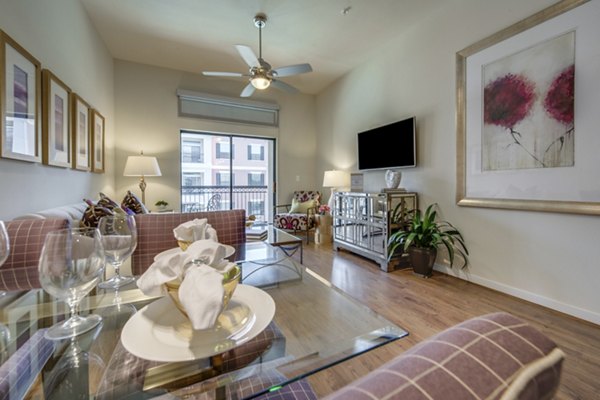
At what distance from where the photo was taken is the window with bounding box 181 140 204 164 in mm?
4637

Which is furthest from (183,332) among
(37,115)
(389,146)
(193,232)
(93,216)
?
(389,146)

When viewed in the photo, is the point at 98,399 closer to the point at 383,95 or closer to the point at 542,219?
the point at 542,219

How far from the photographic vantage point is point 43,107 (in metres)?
1.93

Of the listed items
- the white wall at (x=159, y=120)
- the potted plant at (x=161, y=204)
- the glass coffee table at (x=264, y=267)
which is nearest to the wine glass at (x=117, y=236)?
the glass coffee table at (x=264, y=267)

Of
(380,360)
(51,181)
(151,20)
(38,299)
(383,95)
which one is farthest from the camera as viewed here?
(383,95)

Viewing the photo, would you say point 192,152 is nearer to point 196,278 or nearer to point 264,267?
point 264,267

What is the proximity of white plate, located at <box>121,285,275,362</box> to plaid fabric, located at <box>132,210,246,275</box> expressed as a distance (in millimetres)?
949

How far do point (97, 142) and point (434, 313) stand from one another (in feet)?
13.3

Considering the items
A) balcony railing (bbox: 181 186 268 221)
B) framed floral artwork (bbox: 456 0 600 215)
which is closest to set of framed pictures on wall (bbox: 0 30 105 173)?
balcony railing (bbox: 181 186 268 221)

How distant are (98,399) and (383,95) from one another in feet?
13.1

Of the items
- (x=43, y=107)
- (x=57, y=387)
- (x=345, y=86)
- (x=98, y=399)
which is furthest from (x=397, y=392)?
(x=345, y=86)

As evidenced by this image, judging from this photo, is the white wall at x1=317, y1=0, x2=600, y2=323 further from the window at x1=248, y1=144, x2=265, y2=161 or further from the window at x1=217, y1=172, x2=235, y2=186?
the window at x1=217, y1=172, x2=235, y2=186

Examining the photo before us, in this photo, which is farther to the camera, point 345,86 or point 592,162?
point 345,86

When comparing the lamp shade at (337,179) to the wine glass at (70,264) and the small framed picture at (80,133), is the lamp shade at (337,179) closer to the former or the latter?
the small framed picture at (80,133)
